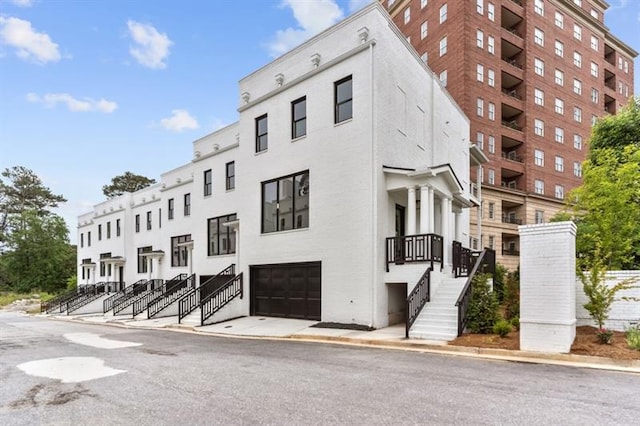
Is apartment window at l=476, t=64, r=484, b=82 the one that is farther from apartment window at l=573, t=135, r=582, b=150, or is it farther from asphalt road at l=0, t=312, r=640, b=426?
asphalt road at l=0, t=312, r=640, b=426

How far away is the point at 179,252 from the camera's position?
27156 millimetres

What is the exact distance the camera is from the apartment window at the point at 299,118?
637 inches

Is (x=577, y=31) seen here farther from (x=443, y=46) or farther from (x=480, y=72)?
(x=443, y=46)

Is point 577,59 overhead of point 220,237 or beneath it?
overhead

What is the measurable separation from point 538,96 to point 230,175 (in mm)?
31912

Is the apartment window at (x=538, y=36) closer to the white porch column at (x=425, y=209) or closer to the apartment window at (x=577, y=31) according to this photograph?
the apartment window at (x=577, y=31)

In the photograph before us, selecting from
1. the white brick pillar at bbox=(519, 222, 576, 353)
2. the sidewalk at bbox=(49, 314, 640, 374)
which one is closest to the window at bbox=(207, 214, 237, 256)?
the sidewalk at bbox=(49, 314, 640, 374)

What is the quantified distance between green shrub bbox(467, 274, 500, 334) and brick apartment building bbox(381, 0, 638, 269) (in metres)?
21.8

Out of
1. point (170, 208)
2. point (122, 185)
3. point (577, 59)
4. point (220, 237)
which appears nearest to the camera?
point (220, 237)

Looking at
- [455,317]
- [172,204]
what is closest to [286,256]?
[455,317]

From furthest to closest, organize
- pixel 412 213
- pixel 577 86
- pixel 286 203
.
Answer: pixel 577 86 → pixel 286 203 → pixel 412 213

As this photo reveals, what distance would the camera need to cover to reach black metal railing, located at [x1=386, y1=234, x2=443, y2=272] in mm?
13320

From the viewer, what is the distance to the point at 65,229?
56.6 metres

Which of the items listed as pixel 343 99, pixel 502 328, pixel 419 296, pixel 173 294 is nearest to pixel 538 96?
pixel 343 99
